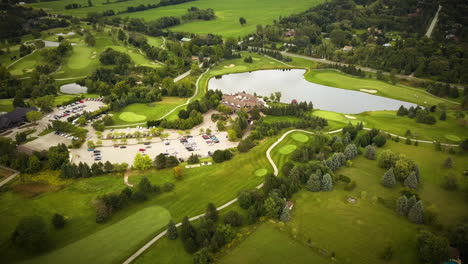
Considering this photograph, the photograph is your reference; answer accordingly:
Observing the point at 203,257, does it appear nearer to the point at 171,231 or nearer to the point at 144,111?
the point at 171,231

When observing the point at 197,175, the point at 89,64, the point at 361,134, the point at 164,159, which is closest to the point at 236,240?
the point at 197,175

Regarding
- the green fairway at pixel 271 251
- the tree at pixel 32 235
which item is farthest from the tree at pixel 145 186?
the green fairway at pixel 271 251

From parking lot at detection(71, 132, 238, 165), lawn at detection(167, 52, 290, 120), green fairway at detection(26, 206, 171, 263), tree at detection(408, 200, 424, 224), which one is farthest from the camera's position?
lawn at detection(167, 52, 290, 120)

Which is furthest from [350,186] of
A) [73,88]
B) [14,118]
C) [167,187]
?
[73,88]

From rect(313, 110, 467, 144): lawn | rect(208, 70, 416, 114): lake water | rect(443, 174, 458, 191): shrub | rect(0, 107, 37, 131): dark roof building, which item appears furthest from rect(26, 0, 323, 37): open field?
rect(443, 174, 458, 191): shrub

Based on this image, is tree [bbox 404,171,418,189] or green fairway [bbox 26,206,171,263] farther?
tree [bbox 404,171,418,189]

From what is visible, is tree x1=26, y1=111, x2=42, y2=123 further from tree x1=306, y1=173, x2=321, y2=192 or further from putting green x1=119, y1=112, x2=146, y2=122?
tree x1=306, y1=173, x2=321, y2=192
